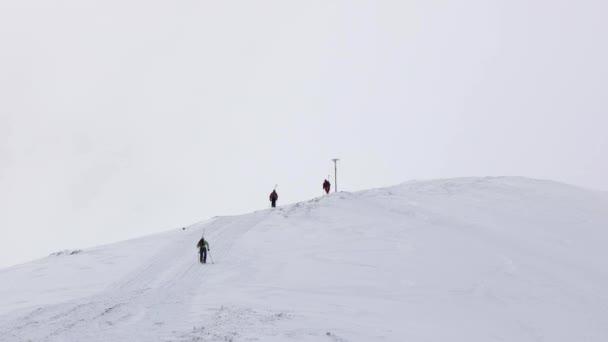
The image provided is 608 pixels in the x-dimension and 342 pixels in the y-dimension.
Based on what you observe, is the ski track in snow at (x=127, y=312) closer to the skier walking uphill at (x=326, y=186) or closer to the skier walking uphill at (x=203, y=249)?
the skier walking uphill at (x=203, y=249)

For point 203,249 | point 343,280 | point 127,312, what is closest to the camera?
point 127,312

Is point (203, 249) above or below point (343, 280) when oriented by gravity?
above

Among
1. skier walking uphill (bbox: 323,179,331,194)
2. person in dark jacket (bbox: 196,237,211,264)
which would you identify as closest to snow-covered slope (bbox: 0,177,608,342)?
person in dark jacket (bbox: 196,237,211,264)

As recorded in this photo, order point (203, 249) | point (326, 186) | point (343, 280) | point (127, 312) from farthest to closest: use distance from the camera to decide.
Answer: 1. point (326, 186)
2. point (203, 249)
3. point (343, 280)
4. point (127, 312)

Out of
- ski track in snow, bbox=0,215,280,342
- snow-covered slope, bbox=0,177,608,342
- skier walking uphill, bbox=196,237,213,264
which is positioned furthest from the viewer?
skier walking uphill, bbox=196,237,213,264

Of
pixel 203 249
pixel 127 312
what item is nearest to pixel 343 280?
pixel 203 249

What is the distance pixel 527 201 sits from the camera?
34.1m

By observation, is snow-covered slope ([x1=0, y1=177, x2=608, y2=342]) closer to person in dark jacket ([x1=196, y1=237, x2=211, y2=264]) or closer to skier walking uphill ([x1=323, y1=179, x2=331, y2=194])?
person in dark jacket ([x1=196, y1=237, x2=211, y2=264])

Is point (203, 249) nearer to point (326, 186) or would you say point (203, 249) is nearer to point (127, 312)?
point (127, 312)

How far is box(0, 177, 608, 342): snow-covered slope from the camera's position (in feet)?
46.2

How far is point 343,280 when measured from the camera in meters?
19.2

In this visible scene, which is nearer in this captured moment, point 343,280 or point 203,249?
point 343,280

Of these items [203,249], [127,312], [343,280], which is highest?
[203,249]

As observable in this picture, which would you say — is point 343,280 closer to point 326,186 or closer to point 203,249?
point 203,249
